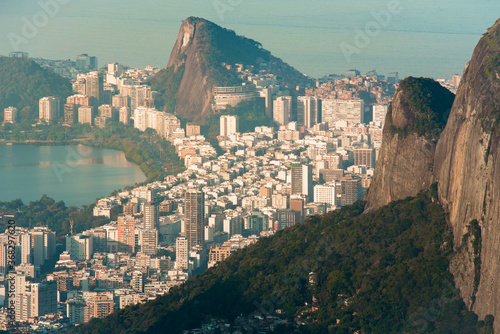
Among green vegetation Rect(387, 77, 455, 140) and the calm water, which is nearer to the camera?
green vegetation Rect(387, 77, 455, 140)

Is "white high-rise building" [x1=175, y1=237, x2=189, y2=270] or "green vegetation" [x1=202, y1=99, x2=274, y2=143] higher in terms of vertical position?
"green vegetation" [x1=202, y1=99, x2=274, y2=143]

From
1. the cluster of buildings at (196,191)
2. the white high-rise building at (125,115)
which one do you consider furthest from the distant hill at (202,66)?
the white high-rise building at (125,115)

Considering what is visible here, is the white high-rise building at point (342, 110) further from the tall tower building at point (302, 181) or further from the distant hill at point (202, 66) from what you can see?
the tall tower building at point (302, 181)

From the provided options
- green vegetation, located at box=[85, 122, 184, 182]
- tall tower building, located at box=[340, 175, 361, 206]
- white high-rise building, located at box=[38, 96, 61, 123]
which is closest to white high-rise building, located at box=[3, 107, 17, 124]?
white high-rise building, located at box=[38, 96, 61, 123]

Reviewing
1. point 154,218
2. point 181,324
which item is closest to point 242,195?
point 154,218

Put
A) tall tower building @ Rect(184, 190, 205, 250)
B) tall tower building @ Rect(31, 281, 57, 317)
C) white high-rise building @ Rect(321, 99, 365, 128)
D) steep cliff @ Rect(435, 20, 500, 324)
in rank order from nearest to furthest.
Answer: steep cliff @ Rect(435, 20, 500, 324)
tall tower building @ Rect(31, 281, 57, 317)
tall tower building @ Rect(184, 190, 205, 250)
white high-rise building @ Rect(321, 99, 365, 128)

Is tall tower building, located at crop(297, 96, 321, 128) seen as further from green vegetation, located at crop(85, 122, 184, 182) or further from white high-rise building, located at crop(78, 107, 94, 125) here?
white high-rise building, located at crop(78, 107, 94, 125)
